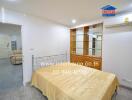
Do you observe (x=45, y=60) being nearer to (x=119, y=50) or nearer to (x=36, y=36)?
(x=36, y=36)

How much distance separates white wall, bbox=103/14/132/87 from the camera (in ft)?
9.02

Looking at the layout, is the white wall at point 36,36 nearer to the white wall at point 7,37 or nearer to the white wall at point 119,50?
the white wall at point 119,50

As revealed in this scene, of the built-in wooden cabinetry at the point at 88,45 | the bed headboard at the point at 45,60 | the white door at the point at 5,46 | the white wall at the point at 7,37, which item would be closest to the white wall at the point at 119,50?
the built-in wooden cabinetry at the point at 88,45

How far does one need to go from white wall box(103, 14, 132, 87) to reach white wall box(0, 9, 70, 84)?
2016 mm

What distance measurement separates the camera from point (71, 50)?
4.75 m

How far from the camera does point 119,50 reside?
2930 mm

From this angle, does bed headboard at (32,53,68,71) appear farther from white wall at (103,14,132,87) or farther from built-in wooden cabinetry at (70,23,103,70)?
white wall at (103,14,132,87)

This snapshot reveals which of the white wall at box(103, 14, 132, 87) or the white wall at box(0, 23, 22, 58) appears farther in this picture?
the white wall at box(0, 23, 22, 58)

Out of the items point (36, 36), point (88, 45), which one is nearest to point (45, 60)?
point (36, 36)

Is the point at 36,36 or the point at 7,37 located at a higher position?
the point at 7,37

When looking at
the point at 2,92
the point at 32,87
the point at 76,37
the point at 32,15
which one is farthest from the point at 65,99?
the point at 76,37

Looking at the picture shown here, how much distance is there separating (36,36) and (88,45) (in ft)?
7.75

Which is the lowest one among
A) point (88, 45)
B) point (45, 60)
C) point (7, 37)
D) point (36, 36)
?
point (45, 60)

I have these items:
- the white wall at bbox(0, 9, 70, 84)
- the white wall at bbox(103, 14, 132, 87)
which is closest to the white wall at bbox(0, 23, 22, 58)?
the white wall at bbox(0, 9, 70, 84)
